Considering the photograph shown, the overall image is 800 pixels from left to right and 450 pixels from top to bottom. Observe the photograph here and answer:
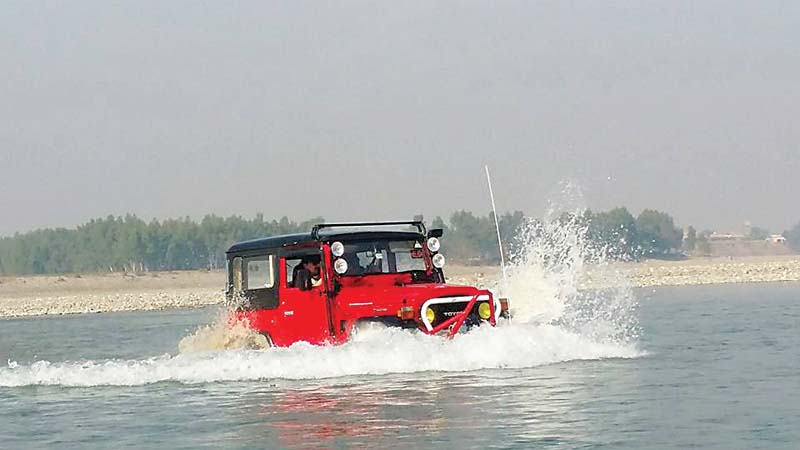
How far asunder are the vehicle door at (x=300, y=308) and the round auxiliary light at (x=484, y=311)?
2.09 metres

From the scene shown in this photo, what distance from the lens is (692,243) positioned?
374 feet

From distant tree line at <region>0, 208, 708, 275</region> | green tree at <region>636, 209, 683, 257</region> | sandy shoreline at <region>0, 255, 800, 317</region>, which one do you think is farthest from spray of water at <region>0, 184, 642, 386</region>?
green tree at <region>636, 209, 683, 257</region>

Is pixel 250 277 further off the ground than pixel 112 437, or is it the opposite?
pixel 250 277

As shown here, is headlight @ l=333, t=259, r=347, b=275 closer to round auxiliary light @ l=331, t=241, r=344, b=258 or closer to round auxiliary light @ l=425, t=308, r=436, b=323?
round auxiliary light @ l=331, t=241, r=344, b=258

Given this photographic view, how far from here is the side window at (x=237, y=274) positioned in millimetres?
20359

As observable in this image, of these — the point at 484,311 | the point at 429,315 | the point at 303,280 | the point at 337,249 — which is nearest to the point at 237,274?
the point at 303,280

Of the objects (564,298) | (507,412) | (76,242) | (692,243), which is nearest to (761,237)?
(692,243)

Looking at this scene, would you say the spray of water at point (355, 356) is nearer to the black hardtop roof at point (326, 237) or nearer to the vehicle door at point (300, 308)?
the vehicle door at point (300, 308)

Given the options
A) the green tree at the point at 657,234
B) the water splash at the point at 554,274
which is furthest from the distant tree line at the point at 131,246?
the water splash at the point at 554,274

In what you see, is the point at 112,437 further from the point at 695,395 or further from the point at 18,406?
the point at 695,395

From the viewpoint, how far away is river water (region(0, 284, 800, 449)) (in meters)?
12.1

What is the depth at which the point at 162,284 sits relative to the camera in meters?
87.5

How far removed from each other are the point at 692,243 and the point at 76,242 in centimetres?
5291

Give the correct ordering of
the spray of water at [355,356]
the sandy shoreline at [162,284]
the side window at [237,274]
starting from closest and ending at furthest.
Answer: the spray of water at [355,356], the side window at [237,274], the sandy shoreline at [162,284]
